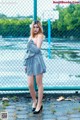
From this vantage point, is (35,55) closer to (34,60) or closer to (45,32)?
(34,60)

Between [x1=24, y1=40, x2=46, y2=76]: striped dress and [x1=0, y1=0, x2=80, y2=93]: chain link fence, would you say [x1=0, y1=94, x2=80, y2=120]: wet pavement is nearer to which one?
[x1=0, y1=0, x2=80, y2=93]: chain link fence

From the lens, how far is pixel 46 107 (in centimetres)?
750

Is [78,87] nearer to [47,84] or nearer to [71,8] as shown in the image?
[47,84]

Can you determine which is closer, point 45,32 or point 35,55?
point 35,55

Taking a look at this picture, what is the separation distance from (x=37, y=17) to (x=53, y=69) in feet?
7.59

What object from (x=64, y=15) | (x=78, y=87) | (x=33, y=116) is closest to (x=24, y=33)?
(x=64, y=15)

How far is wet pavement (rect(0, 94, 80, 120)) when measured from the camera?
6934mm

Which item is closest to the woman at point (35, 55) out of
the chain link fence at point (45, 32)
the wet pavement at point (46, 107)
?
the wet pavement at point (46, 107)

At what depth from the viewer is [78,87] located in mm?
8242

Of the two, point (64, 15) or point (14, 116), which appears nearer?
point (14, 116)

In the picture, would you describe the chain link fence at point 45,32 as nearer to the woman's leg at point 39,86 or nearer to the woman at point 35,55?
the woman's leg at point 39,86

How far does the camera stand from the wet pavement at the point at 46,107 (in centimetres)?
Result: 693

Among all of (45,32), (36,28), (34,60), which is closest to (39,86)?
(34,60)

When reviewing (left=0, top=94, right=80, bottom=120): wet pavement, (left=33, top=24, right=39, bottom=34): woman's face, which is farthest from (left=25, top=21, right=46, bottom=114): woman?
(left=0, top=94, right=80, bottom=120): wet pavement
